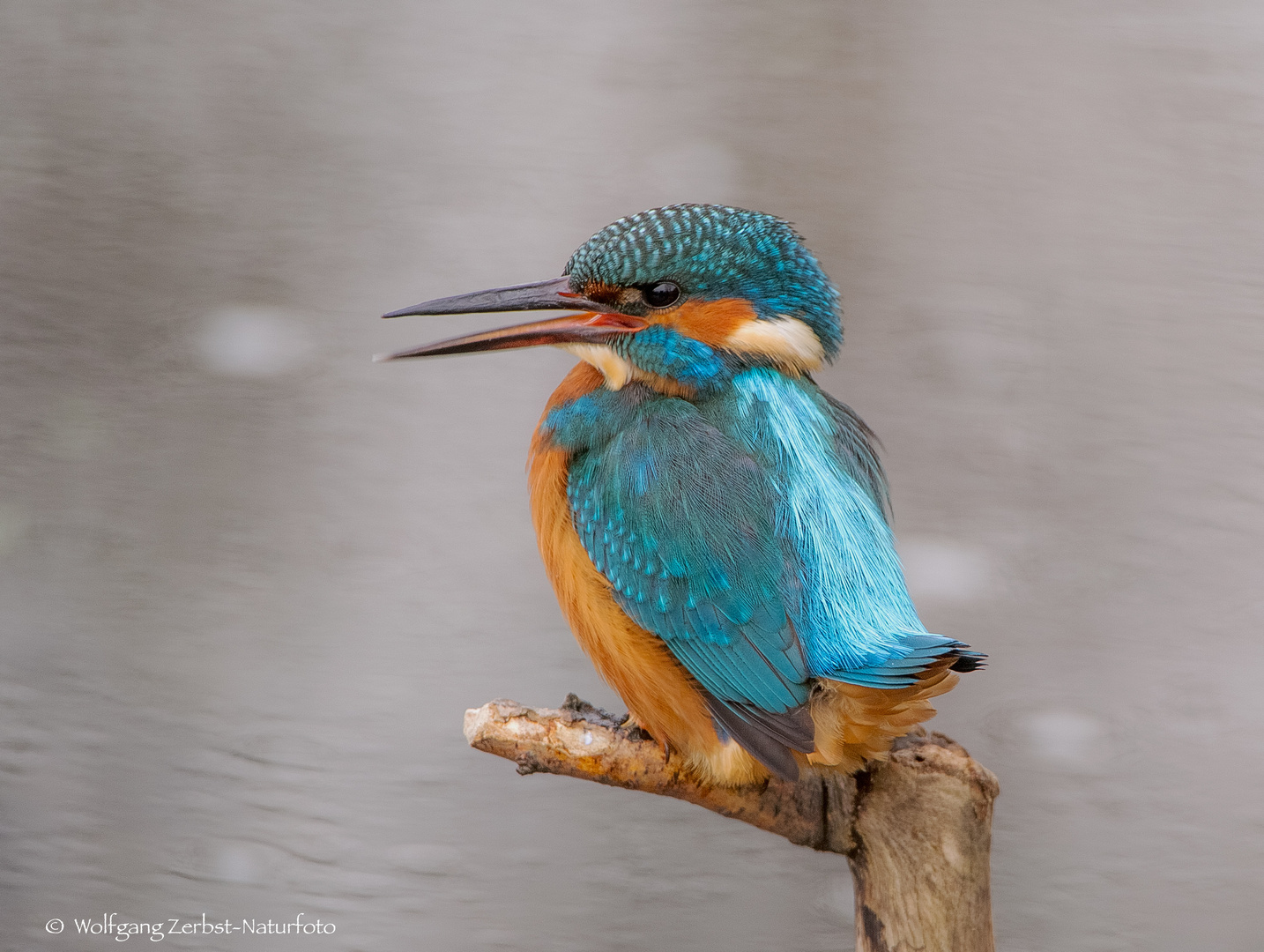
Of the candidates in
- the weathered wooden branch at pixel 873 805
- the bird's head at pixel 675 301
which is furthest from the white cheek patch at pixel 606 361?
the weathered wooden branch at pixel 873 805

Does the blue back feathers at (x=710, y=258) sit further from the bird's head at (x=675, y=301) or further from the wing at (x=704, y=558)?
the wing at (x=704, y=558)

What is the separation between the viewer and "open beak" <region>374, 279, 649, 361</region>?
0.82 meters

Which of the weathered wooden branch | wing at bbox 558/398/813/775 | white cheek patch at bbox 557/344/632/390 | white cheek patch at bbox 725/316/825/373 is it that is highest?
white cheek patch at bbox 725/316/825/373

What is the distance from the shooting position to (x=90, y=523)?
1296 mm

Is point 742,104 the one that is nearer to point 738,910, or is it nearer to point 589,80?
point 589,80

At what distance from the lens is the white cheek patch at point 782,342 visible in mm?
831

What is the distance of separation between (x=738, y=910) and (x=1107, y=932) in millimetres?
455

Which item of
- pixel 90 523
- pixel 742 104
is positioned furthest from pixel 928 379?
pixel 90 523

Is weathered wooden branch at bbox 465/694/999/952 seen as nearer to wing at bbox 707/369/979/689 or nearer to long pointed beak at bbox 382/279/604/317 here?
wing at bbox 707/369/979/689

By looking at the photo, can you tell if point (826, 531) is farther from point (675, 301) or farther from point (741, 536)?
point (675, 301)

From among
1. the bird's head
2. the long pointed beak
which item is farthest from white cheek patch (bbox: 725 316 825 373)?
the long pointed beak

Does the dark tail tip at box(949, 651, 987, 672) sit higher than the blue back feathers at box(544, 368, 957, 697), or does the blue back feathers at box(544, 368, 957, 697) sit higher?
the blue back feathers at box(544, 368, 957, 697)

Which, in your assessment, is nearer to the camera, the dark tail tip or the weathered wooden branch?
the dark tail tip

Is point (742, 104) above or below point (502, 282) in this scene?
above
